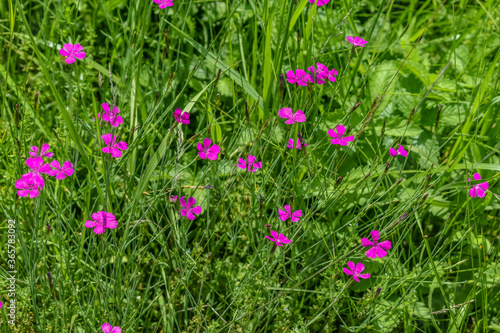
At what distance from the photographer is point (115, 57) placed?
202 centimetres

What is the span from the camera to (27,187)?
1.24 m

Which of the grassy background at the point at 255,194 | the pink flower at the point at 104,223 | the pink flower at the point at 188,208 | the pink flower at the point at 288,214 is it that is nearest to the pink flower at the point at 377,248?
the grassy background at the point at 255,194

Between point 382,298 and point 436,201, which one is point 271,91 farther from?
point 382,298

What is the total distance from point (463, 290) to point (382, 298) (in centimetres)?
35

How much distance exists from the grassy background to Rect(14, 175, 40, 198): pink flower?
5 cm

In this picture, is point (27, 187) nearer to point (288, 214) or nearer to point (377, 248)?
point (288, 214)

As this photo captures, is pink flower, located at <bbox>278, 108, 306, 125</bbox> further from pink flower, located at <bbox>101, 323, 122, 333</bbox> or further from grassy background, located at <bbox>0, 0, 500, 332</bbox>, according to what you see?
pink flower, located at <bbox>101, 323, 122, 333</bbox>

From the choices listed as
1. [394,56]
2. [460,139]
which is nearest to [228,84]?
[394,56]

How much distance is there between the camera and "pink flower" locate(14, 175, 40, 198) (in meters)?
1.22

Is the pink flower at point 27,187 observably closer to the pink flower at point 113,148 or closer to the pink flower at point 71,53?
the pink flower at point 113,148

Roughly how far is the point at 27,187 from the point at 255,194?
698 millimetres

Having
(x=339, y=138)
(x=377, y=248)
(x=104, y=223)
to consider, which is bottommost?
(x=377, y=248)

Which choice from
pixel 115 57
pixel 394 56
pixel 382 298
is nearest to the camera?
pixel 382 298

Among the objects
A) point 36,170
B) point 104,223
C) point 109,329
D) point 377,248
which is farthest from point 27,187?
point 377,248
